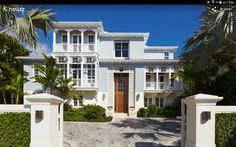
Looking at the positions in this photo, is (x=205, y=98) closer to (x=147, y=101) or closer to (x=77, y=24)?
(x=77, y=24)

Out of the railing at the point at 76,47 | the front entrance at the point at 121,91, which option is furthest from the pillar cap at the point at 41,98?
the front entrance at the point at 121,91

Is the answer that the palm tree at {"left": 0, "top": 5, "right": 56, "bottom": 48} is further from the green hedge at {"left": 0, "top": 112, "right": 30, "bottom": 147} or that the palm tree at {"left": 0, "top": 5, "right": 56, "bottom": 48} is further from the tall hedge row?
the tall hedge row

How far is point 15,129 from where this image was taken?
9188 millimetres

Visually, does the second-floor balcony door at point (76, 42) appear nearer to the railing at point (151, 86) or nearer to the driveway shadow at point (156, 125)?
the railing at point (151, 86)

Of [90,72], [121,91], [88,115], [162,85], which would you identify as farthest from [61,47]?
[162,85]

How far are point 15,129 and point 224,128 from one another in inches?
270

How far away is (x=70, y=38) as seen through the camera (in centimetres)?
2530

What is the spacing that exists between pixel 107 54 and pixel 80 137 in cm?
1392

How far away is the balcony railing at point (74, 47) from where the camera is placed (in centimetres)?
2505

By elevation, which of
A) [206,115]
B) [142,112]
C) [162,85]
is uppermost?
[162,85]

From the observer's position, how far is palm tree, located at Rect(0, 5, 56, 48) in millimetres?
10109

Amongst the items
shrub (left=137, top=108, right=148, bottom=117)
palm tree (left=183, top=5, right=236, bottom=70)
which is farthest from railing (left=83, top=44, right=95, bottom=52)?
palm tree (left=183, top=5, right=236, bottom=70)

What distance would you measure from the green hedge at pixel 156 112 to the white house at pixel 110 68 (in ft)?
3.66

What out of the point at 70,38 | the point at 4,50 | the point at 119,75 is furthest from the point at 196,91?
the point at 4,50
